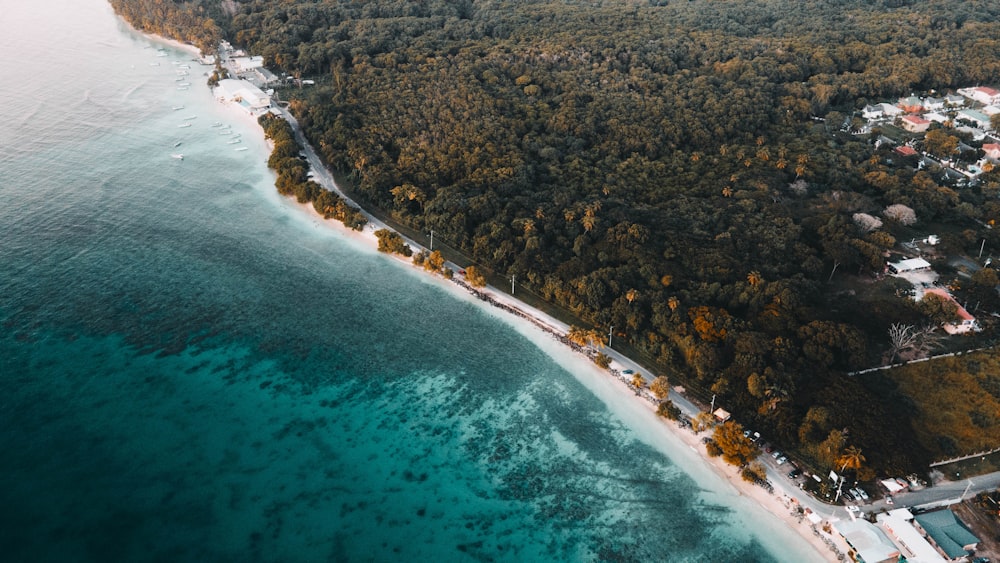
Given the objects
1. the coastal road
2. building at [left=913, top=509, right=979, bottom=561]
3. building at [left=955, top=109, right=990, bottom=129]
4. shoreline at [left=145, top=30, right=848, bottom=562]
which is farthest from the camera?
building at [left=955, top=109, right=990, bottom=129]

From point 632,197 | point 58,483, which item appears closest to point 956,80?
point 632,197

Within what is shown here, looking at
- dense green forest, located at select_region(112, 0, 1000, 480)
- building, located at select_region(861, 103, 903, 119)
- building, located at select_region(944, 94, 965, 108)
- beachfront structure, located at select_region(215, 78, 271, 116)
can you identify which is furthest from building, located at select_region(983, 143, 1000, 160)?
beachfront structure, located at select_region(215, 78, 271, 116)

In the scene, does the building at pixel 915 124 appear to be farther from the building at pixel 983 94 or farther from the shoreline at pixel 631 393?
the shoreline at pixel 631 393

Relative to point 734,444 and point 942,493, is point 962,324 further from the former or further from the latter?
point 734,444

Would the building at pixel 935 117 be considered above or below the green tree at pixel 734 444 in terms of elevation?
above

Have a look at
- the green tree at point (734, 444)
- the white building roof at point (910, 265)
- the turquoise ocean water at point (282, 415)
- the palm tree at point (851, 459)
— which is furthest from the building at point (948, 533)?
the white building roof at point (910, 265)

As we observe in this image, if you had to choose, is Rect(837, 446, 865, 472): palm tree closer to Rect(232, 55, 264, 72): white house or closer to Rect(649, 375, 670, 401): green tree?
Rect(649, 375, 670, 401): green tree

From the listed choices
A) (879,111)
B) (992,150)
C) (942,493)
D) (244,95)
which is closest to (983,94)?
(879,111)
